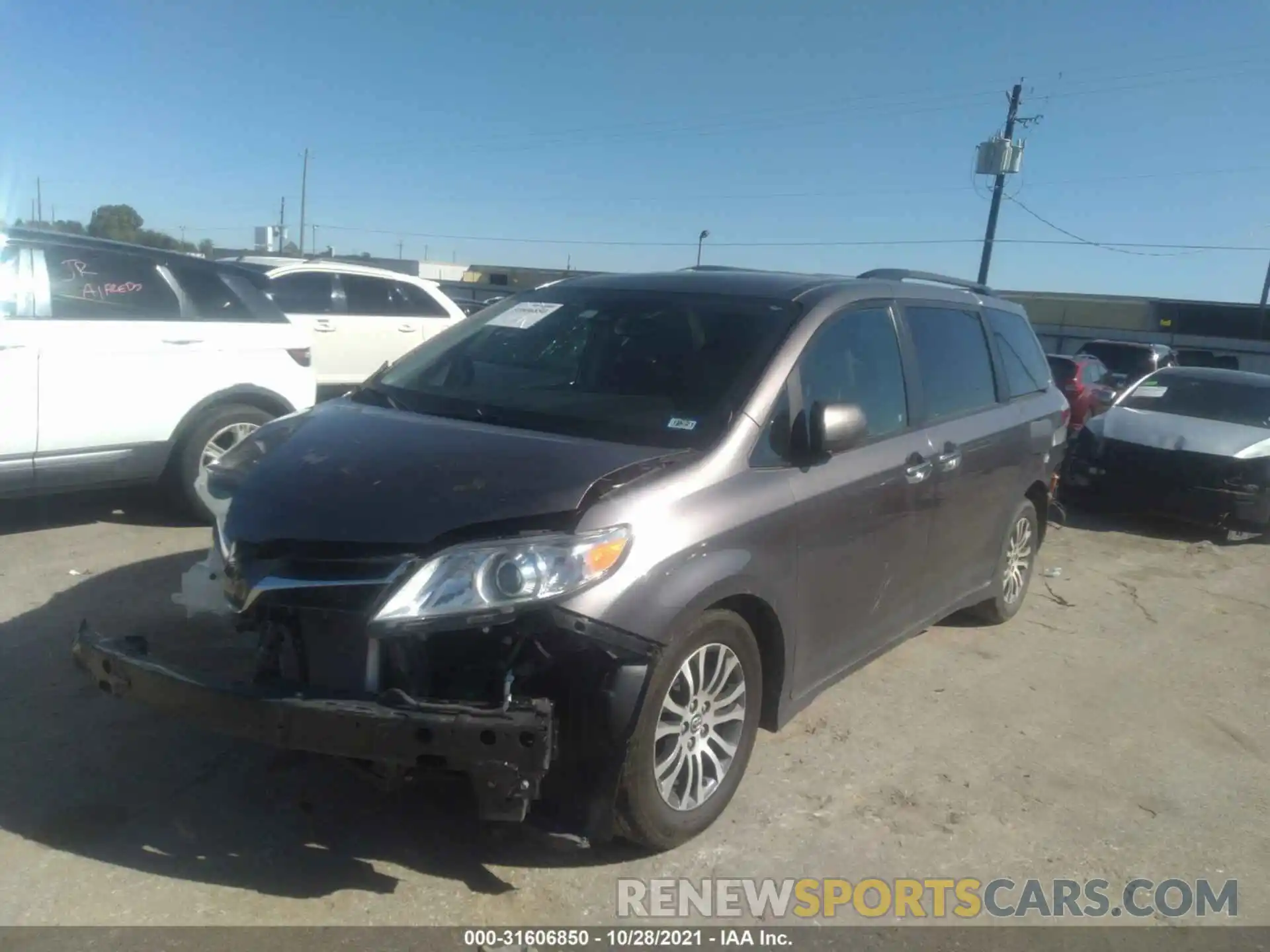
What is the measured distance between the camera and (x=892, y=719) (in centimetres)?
461

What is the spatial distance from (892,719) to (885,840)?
1046 millimetres

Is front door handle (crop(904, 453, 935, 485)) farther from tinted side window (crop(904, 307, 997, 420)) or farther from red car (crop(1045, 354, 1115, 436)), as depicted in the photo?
red car (crop(1045, 354, 1115, 436))

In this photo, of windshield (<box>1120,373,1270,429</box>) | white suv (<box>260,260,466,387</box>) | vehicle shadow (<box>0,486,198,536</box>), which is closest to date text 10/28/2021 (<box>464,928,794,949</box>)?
vehicle shadow (<box>0,486,198,536</box>)

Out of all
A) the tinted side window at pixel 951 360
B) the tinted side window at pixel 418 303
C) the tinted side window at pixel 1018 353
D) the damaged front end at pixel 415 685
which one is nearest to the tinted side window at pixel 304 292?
the tinted side window at pixel 418 303

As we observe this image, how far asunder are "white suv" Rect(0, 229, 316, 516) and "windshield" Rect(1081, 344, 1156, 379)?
1715cm

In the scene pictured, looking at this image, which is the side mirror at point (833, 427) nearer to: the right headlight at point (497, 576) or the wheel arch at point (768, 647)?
the wheel arch at point (768, 647)

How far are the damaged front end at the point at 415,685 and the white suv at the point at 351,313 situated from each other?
7871mm

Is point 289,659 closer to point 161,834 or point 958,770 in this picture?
point 161,834

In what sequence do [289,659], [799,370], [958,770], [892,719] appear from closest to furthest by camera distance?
[289,659], [799,370], [958,770], [892,719]

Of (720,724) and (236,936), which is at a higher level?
(720,724)

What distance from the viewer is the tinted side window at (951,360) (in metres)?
4.80

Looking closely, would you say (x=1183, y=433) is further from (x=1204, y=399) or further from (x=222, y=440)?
(x=222, y=440)

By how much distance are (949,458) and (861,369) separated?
2.45ft

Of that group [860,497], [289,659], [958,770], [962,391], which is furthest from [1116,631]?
[289,659]
